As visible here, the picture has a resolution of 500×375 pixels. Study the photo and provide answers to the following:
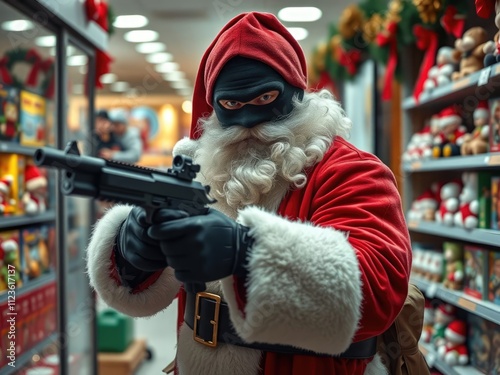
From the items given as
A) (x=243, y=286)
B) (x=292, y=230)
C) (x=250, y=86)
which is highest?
(x=250, y=86)

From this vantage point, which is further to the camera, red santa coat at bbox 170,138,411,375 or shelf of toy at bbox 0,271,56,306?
shelf of toy at bbox 0,271,56,306

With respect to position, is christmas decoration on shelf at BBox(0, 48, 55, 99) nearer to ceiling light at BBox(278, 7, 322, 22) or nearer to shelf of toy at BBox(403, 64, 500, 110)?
shelf of toy at BBox(403, 64, 500, 110)

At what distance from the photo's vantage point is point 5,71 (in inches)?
97.4

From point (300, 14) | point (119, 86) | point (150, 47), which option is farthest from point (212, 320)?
point (119, 86)

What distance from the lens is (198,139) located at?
5.06ft

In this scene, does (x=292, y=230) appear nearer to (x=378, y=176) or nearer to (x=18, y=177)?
(x=378, y=176)

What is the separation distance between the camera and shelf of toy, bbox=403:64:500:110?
1.95m

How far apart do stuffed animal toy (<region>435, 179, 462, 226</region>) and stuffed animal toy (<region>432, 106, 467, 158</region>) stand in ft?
0.55

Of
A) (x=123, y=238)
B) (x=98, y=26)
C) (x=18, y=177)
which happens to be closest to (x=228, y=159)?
(x=123, y=238)

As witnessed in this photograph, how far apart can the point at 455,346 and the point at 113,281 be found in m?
1.76

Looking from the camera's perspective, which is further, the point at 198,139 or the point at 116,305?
the point at 198,139

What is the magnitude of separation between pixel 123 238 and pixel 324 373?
0.55 m

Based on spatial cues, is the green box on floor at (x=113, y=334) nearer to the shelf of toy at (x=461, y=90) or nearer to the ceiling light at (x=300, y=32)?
the shelf of toy at (x=461, y=90)

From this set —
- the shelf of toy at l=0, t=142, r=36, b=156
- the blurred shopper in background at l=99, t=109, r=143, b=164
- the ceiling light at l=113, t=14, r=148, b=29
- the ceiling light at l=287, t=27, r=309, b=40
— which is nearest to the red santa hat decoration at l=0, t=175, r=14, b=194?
the shelf of toy at l=0, t=142, r=36, b=156
